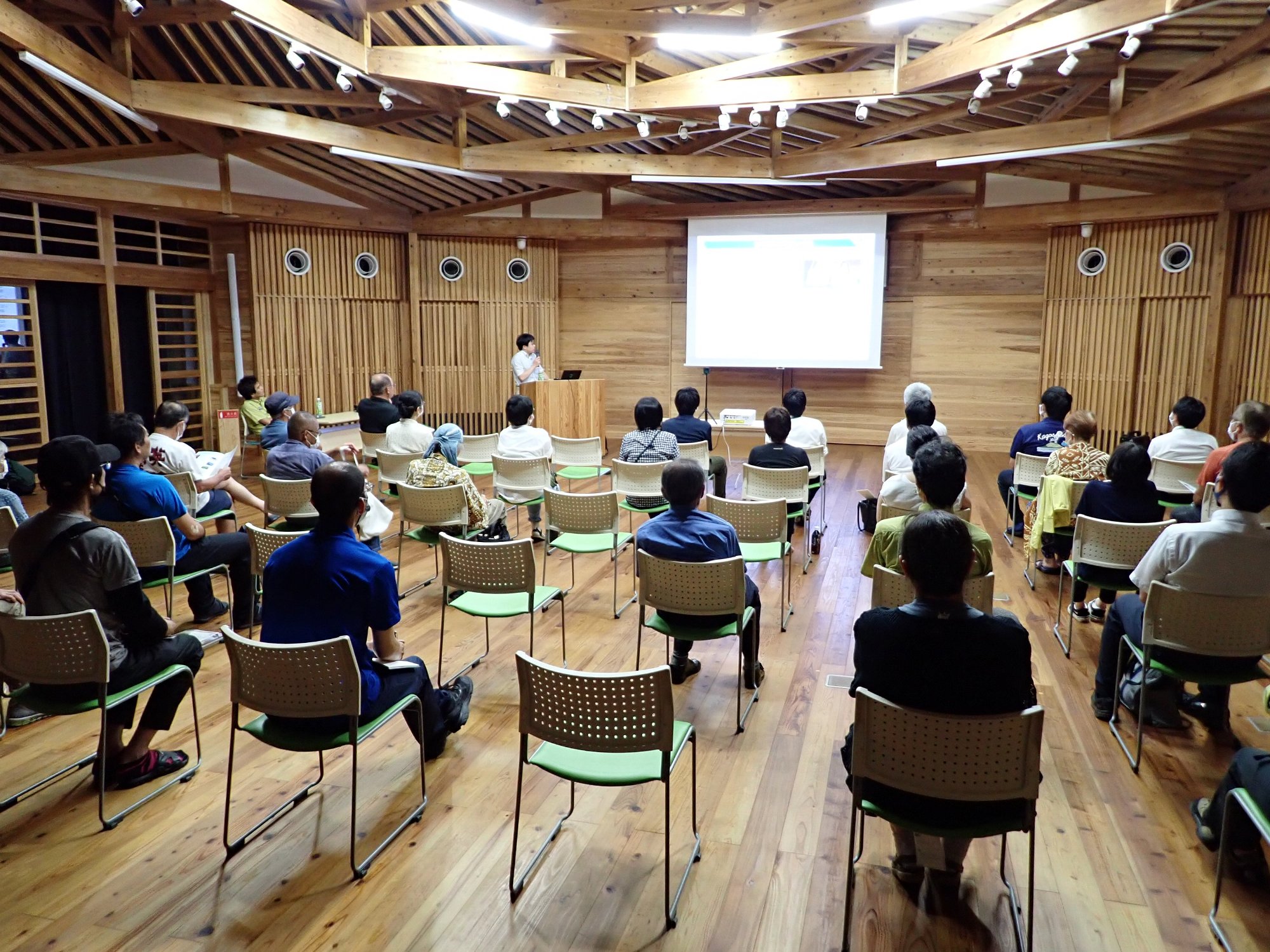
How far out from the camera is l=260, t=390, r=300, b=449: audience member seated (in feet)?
23.7

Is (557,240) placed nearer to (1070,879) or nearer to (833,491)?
(833,491)

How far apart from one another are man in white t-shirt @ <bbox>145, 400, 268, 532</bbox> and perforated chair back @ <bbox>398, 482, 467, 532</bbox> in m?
1.11

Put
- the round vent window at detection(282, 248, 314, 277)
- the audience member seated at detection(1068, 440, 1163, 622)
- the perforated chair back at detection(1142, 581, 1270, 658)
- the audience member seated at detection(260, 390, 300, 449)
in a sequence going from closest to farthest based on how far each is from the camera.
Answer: the perforated chair back at detection(1142, 581, 1270, 658) < the audience member seated at detection(1068, 440, 1163, 622) < the audience member seated at detection(260, 390, 300, 449) < the round vent window at detection(282, 248, 314, 277)

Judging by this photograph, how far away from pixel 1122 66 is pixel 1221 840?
687 cm

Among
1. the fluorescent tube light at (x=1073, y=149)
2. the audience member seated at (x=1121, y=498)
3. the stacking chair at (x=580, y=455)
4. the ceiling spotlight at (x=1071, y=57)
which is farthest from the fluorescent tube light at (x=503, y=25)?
the audience member seated at (x=1121, y=498)

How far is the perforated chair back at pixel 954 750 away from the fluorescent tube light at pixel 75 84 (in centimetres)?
695

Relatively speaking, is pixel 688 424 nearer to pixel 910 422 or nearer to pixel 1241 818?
pixel 910 422

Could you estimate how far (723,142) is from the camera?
10.8 meters

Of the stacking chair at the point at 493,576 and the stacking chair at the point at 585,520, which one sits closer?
the stacking chair at the point at 493,576

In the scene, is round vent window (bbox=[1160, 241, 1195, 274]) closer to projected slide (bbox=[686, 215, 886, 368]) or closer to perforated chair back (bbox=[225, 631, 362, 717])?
projected slide (bbox=[686, 215, 886, 368])

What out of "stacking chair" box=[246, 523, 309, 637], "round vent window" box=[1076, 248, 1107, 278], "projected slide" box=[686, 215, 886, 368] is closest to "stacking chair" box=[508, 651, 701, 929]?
"stacking chair" box=[246, 523, 309, 637]

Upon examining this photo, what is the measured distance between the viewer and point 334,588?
9.78 ft

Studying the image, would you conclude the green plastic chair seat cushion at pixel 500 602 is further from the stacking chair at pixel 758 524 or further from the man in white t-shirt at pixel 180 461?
the man in white t-shirt at pixel 180 461

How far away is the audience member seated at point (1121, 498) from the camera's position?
4.50 m
